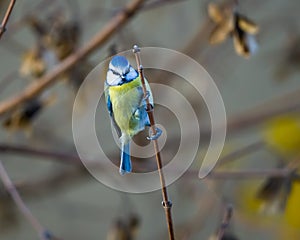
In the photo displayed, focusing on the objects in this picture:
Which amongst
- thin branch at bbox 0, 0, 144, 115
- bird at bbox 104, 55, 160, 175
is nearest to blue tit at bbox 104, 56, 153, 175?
bird at bbox 104, 55, 160, 175

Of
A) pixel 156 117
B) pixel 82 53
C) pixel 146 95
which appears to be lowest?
pixel 146 95

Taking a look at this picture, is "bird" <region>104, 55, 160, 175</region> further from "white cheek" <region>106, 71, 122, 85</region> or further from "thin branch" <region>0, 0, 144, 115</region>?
"thin branch" <region>0, 0, 144, 115</region>

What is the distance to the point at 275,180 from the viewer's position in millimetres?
941

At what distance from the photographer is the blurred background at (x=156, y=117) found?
113 cm

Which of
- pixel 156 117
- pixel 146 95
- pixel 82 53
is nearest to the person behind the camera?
pixel 146 95

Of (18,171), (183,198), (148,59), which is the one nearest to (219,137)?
(148,59)

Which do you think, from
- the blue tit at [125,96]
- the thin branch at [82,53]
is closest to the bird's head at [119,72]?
the blue tit at [125,96]

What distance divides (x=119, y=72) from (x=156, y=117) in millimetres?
947

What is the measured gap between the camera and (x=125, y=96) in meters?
0.50

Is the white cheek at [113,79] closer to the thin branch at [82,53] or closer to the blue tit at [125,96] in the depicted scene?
the blue tit at [125,96]

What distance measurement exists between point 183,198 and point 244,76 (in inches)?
17.6

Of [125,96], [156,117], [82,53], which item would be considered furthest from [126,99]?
[156,117]

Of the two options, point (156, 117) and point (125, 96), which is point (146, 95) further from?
point (156, 117)

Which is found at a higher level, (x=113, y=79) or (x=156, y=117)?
(x=156, y=117)
